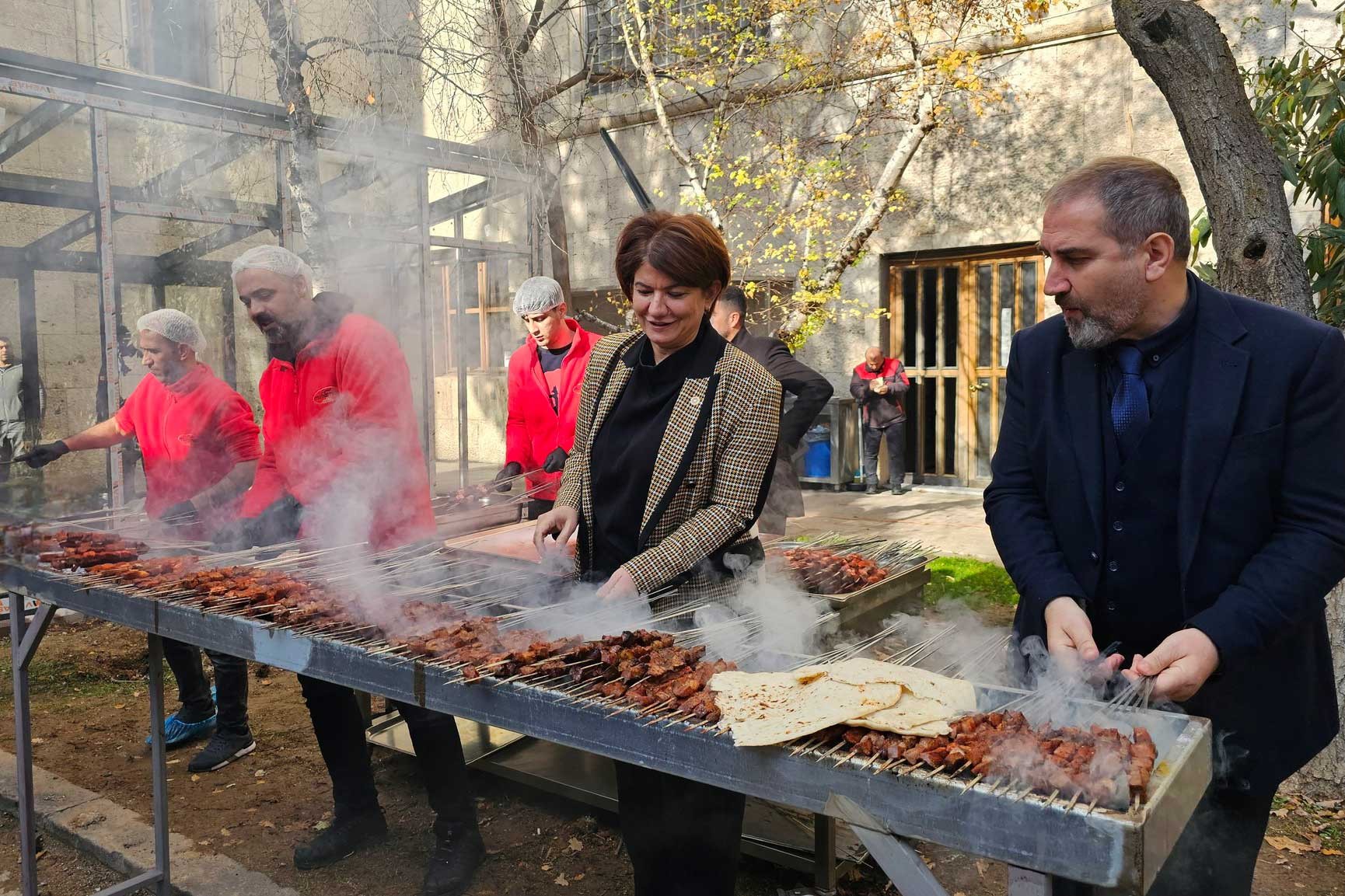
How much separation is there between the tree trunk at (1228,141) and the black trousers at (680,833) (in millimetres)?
3007

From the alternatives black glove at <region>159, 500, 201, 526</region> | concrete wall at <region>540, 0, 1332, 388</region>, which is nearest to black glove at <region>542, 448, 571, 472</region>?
black glove at <region>159, 500, 201, 526</region>

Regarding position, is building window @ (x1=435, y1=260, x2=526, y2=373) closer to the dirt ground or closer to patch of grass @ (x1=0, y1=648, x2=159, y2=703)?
patch of grass @ (x1=0, y1=648, x2=159, y2=703)

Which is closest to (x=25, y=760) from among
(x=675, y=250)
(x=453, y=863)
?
(x=453, y=863)

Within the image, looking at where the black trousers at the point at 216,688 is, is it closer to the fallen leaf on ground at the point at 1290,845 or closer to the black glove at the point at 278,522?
the black glove at the point at 278,522

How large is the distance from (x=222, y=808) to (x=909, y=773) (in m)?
4.09

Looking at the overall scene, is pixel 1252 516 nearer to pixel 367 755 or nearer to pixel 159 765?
pixel 367 755

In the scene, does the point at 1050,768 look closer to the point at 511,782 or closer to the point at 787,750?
the point at 787,750

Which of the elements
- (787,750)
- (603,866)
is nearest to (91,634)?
(603,866)

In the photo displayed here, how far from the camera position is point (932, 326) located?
40.7 ft

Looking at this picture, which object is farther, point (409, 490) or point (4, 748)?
point (4, 748)

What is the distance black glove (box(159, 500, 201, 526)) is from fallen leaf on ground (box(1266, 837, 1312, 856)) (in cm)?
521

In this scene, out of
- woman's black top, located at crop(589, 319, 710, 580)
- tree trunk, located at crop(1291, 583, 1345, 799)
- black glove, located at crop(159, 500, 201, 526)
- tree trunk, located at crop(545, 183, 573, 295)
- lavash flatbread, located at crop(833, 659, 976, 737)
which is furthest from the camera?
tree trunk, located at crop(545, 183, 573, 295)

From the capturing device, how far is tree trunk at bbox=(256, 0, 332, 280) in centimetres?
755

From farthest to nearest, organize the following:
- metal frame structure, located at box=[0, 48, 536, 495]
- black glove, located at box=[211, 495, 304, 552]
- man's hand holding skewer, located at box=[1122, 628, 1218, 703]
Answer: metal frame structure, located at box=[0, 48, 536, 495] → black glove, located at box=[211, 495, 304, 552] → man's hand holding skewer, located at box=[1122, 628, 1218, 703]
